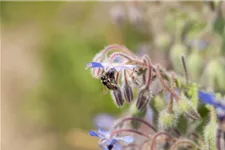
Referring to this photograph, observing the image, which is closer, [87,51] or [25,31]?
[87,51]

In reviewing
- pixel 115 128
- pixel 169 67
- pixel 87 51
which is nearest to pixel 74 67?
pixel 87 51

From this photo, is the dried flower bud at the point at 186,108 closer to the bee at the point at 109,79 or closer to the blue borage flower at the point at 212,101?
the blue borage flower at the point at 212,101

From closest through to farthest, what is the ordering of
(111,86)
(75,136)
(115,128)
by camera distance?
1. (111,86)
2. (115,128)
3. (75,136)

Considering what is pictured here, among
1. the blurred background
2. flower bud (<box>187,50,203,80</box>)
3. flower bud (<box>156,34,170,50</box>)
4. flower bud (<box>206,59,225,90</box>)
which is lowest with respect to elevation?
flower bud (<box>206,59,225,90</box>)

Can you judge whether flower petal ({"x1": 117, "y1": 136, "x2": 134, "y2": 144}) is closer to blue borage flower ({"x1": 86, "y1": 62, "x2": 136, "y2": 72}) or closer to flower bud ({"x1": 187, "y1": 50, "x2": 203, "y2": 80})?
blue borage flower ({"x1": 86, "y1": 62, "x2": 136, "y2": 72})

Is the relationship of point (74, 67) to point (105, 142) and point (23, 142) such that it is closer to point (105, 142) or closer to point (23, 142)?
point (23, 142)

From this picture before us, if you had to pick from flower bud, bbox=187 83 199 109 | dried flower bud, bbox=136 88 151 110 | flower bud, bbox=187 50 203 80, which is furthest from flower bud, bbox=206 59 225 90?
dried flower bud, bbox=136 88 151 110
